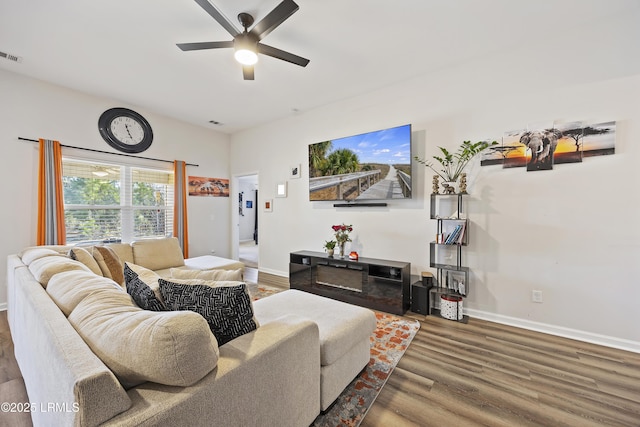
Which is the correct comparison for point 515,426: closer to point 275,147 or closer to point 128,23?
point 128,23

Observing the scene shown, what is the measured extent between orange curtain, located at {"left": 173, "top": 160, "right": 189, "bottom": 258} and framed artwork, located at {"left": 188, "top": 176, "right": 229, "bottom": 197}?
0.24 meters

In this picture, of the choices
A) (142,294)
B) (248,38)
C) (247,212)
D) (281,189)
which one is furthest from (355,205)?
(247,212)

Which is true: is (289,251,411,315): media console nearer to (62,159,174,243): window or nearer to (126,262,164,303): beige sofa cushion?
(126,262,164,303): beige sofa cushion

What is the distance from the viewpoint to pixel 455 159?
3.16 metres

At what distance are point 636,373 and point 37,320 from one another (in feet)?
12.4

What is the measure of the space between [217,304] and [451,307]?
2.68 metres

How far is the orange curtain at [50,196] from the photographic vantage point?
3514 mm

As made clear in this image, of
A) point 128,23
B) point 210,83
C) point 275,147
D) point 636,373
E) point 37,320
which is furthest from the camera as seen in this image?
point 275,147

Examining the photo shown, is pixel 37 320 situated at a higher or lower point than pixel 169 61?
lower

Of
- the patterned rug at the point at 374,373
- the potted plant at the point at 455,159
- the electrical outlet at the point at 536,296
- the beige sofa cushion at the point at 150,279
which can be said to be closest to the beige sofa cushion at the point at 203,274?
the beige sofa cushion at the point at 150,279

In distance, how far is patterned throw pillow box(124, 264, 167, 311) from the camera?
47.9 inches

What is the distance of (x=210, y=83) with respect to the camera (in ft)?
11.8

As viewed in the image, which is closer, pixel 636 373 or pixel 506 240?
pixel 636 373

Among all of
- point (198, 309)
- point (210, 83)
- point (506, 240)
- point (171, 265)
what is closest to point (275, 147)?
point (210, 83)
